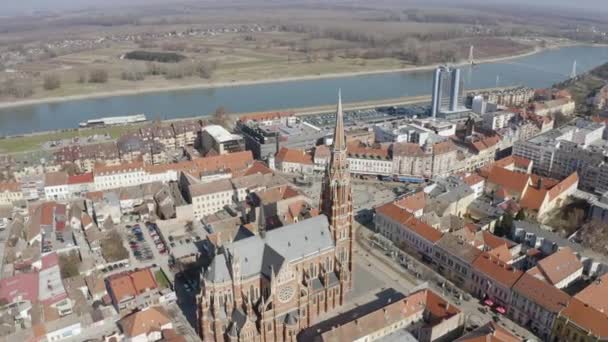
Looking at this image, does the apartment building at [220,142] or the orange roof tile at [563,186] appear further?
the apartment building at [220,142]

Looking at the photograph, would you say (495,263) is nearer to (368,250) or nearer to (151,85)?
(368,250)

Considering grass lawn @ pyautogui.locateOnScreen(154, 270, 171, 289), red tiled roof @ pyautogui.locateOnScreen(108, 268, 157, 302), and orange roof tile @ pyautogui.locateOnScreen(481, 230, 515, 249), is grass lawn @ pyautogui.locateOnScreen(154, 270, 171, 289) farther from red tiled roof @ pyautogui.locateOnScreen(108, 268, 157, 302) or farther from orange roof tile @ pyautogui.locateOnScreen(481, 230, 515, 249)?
orange roof tile @ pyautogui.locateOnScreen(481, 230, 515, 249)

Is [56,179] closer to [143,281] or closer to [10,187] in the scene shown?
[10,187]

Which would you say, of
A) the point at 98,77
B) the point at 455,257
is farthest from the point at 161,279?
the point at 98,77

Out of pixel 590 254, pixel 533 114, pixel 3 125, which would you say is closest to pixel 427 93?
pixel 533 114

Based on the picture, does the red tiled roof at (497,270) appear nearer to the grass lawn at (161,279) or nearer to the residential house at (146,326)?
the residential house at (146,326)

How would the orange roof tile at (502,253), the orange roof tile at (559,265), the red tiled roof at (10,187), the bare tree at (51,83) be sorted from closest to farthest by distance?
1. the orange roof tile at (559,265)
2. the orange roof tile at (502,253)
3. the red tiled roof at (10,187)
4. the bare tree at (51,83)

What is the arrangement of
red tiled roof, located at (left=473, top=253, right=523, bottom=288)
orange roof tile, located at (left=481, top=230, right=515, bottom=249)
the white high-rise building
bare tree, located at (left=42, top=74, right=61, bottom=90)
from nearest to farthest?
1. red tiled roof, located at (left=473, top=253, right=523, bottom=288)
2. orange roof tile, located at (left=481, top=230, right=515, bottom=249)
3. the white high-rise building
4. bare tree, located at (left=42, top=74, right=61, bottom=90)

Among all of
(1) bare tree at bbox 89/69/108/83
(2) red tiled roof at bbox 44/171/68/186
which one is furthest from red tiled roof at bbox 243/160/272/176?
(1) bare tree at bbox 89/69/108/83

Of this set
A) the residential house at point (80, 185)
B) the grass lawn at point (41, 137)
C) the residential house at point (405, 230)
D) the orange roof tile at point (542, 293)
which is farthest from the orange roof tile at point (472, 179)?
the grass lawn at point (41, 137)
